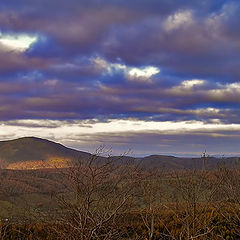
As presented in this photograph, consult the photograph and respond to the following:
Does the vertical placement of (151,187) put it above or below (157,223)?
above

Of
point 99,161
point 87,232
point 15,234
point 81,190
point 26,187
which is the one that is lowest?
point 26,187

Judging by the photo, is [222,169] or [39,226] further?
[39,226]

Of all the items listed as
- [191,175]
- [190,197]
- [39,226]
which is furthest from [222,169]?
[39,226]

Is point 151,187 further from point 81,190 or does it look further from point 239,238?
point 239,238

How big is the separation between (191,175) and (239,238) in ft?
17.7

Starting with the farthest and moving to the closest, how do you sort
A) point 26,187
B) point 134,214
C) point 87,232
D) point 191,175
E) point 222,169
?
1. point 26,187
2. point 134,214
3. point 222,169
4. point 191,175
5. point 87,232

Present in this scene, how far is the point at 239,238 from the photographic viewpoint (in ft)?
39.3

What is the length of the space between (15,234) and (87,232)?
324 inches

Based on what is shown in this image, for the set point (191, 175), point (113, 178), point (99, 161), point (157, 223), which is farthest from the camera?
point (157, 223)

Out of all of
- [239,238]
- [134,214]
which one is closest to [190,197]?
[239,238]

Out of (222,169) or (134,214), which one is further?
(134,214)

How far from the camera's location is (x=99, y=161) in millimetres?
5777

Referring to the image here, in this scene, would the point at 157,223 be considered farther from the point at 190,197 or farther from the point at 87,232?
the point at 87,232

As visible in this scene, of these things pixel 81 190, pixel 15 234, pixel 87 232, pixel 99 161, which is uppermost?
pixel 99 161
